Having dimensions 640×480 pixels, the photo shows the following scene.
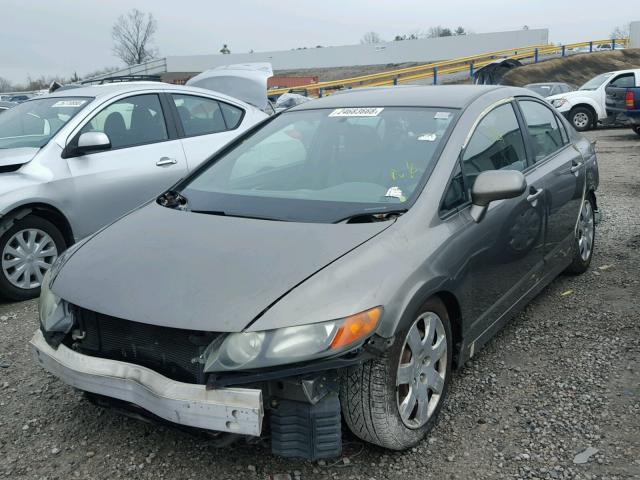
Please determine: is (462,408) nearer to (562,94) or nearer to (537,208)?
(537,208)

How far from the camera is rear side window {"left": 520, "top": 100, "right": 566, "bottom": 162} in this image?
13.4 ft

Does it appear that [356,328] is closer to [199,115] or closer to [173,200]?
[173,200]

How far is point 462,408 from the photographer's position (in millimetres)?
3074

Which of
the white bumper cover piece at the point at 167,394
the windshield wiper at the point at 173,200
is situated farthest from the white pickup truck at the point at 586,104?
the white bumper cover piece at the point at 167,394

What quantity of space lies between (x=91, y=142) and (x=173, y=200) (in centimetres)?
199

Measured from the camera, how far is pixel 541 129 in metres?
4.29

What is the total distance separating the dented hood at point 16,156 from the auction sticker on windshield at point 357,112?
264 centimetres

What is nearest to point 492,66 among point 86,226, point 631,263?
point 631,263

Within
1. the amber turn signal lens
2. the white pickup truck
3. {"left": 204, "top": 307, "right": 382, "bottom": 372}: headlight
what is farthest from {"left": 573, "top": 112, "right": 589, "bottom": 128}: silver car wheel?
{"left": 204, "top": 307, "right": 382, "bottom": 372}: headlight

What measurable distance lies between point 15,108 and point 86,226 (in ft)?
5.99

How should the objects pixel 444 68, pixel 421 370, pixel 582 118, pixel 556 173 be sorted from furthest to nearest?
1. pixel 444 68
2. pixel 582 118
3. pixel 556 173
4. pixel 421 370

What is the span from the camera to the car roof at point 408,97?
354 centimetres

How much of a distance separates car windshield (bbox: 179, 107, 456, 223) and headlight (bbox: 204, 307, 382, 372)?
71 centimetres

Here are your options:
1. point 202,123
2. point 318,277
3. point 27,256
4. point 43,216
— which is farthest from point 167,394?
point 202,123
